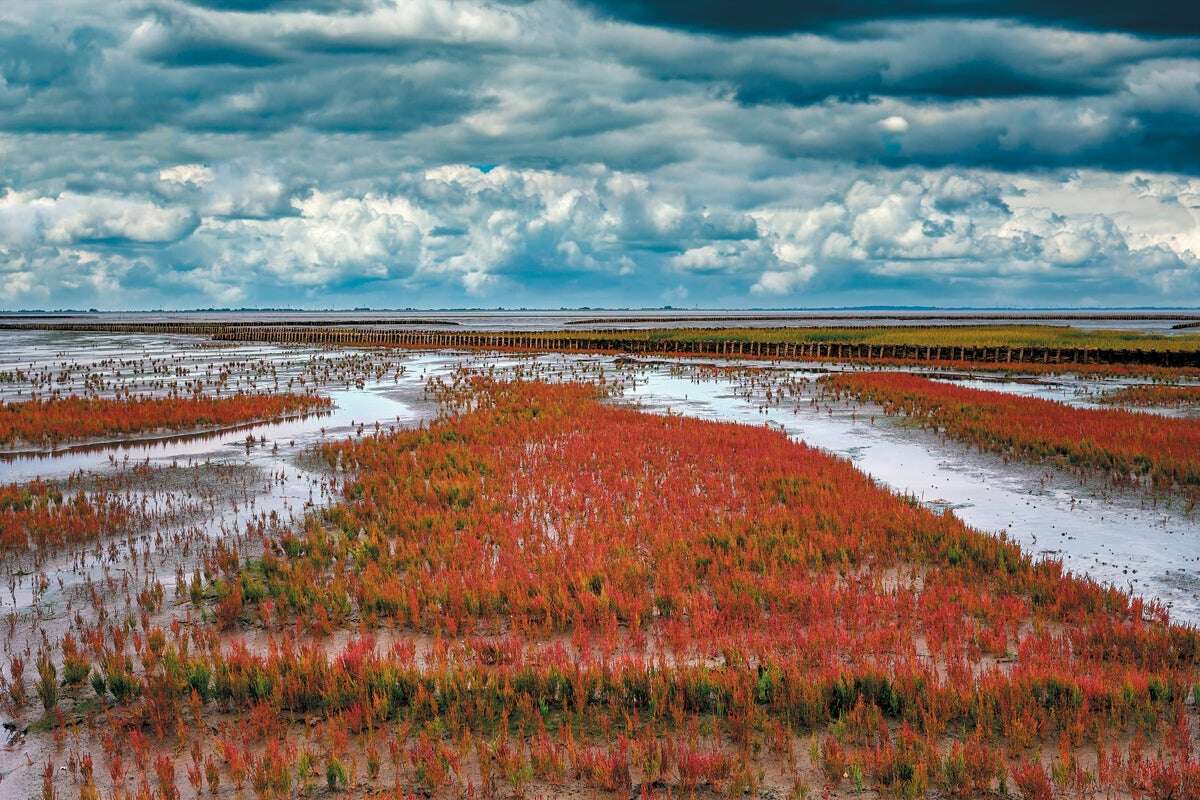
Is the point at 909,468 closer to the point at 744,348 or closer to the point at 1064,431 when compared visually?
the point at 1064,431

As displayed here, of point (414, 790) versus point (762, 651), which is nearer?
point (414, 790)

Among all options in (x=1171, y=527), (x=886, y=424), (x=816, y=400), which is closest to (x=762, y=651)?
(x=1171, y=527)

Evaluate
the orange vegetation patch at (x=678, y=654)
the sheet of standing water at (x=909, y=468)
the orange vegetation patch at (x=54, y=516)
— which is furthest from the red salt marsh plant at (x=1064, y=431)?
the orange vegetation patch at (x=54, y=516)

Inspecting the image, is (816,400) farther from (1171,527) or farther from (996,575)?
(996,575)

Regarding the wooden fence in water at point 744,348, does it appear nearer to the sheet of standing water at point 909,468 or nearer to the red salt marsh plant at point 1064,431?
the sheet of standing water at point 909,468

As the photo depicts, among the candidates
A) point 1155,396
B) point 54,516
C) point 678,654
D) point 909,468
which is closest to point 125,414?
point 54,516

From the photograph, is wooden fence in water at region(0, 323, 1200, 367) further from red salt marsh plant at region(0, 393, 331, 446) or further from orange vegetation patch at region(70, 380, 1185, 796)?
orange vegetation patch at region(70, 380, 1185, 796)

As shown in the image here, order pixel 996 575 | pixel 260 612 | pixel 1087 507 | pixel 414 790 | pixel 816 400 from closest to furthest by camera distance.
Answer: pixel 414 790, pixel 260 612, pixel 996 575, pixel 1087 507, pixel 816 400
